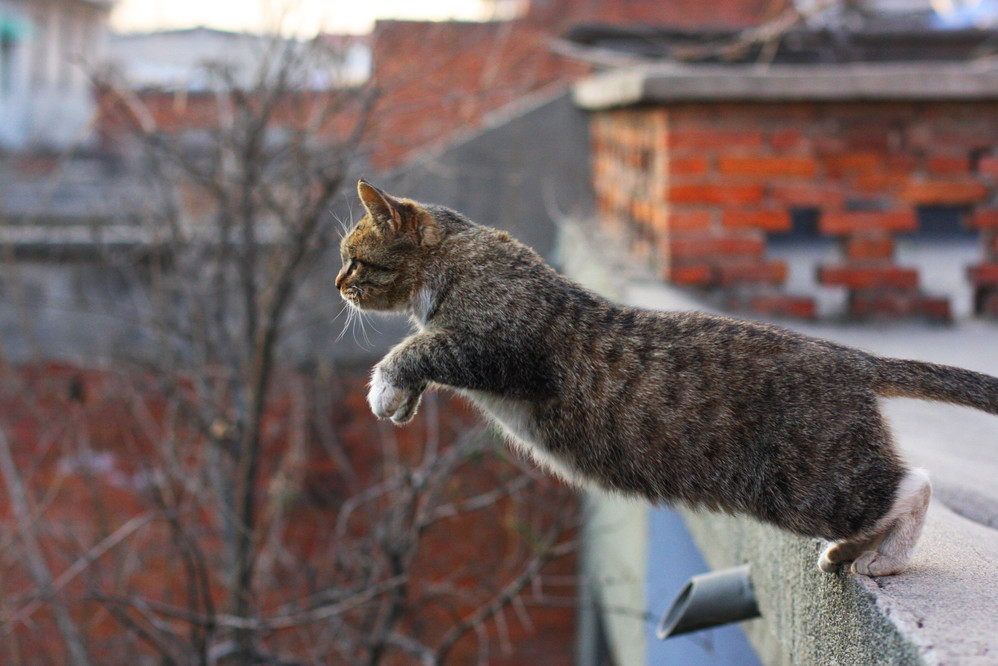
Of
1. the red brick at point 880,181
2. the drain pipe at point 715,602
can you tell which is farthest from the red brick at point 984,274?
the drain pipe at point 715,602

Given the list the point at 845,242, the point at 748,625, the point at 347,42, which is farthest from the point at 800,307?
the point at 347,42

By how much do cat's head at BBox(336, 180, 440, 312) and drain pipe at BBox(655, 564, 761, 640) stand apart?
1.05m

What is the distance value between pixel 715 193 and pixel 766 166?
0.27 m

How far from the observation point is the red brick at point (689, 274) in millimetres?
4527

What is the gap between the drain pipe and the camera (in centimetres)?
242

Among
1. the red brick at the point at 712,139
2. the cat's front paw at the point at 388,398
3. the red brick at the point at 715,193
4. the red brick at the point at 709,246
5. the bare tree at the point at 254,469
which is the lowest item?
the bare tree at the point at 254,469

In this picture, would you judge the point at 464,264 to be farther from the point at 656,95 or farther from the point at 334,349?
the point at 334,349

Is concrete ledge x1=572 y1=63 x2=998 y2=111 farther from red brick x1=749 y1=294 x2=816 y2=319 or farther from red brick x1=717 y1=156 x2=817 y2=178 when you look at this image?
red brick x1=749 y1=294 x2=816 y2=319

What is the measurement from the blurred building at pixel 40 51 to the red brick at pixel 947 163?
18.2 m

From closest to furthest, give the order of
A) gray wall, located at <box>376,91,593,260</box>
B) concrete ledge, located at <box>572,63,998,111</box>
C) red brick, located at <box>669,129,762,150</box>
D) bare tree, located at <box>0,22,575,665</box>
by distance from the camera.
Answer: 1. bare tree, located at <box>0,22,575,665</box>
2. concrete ledge, located at <box>572,63,998,111</box>
3. red brick, located at <box>669,129,762,150</box>
4. gray wall, located at <box>376,91,593,260</box>

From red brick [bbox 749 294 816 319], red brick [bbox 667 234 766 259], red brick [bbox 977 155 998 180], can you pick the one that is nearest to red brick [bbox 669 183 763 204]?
red brick [bbox 667 234 766 259]

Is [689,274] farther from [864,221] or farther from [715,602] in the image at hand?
[715,602]

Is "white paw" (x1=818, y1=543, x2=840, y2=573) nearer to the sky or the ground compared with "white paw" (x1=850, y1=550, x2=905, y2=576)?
nearer to the ground

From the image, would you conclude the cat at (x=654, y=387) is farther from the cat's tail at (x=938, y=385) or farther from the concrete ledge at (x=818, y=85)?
Result: the concrete ledge at (x=818, y=85)
